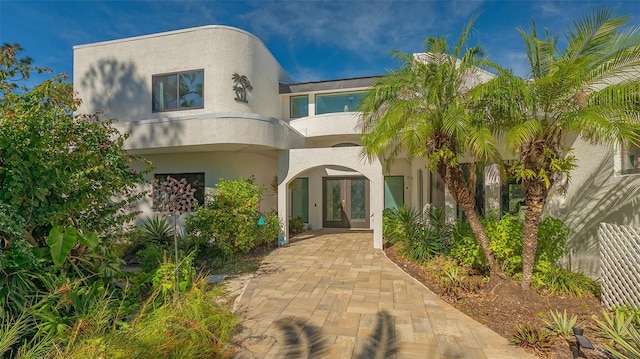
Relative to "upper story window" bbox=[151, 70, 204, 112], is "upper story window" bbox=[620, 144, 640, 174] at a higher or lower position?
lower

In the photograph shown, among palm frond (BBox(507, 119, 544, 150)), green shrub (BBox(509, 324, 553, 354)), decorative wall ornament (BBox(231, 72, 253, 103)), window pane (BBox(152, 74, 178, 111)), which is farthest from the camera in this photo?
window pane (BBox(152, 74, 178, 111))

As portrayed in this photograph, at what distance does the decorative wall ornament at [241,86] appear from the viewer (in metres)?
10.5

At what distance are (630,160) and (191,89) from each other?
42.2 ft

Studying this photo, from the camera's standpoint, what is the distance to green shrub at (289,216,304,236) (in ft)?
44.9

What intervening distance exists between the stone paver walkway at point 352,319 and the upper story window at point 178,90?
6.88 meters

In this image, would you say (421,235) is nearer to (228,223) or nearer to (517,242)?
(517,242)

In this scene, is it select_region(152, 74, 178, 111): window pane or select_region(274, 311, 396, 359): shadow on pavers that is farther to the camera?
select_region(152, 74, 178, 111): window pane

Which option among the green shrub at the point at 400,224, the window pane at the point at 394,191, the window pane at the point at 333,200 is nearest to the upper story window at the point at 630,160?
the green shrub at the point at 400,224

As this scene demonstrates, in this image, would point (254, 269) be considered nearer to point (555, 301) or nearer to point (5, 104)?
point (5, 104)

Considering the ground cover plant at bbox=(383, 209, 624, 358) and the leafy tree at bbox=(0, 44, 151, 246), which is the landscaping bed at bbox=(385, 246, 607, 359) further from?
the leafy tree at bbox=(0, 44, 151, 246)

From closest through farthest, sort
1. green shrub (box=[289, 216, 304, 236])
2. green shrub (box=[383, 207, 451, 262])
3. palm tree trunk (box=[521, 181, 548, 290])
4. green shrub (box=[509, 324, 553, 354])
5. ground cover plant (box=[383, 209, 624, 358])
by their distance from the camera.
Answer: green shrub (box=[509, 324, 553, 354]) → ground cover plant (box=[383, 209, 624, 358]) → palm tree trunk (box=[521, 181, 548, 290]) → green shrub (box=[383, 207, 451, 262]) → green shrub (box=[289, 216, 304, 236])

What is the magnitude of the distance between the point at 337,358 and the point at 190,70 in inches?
412

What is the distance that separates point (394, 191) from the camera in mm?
14961

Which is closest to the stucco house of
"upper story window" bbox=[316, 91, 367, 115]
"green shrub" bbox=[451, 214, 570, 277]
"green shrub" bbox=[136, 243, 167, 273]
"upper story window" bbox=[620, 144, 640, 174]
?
"upper story window" bbox=[620, 144, 640, 174]
